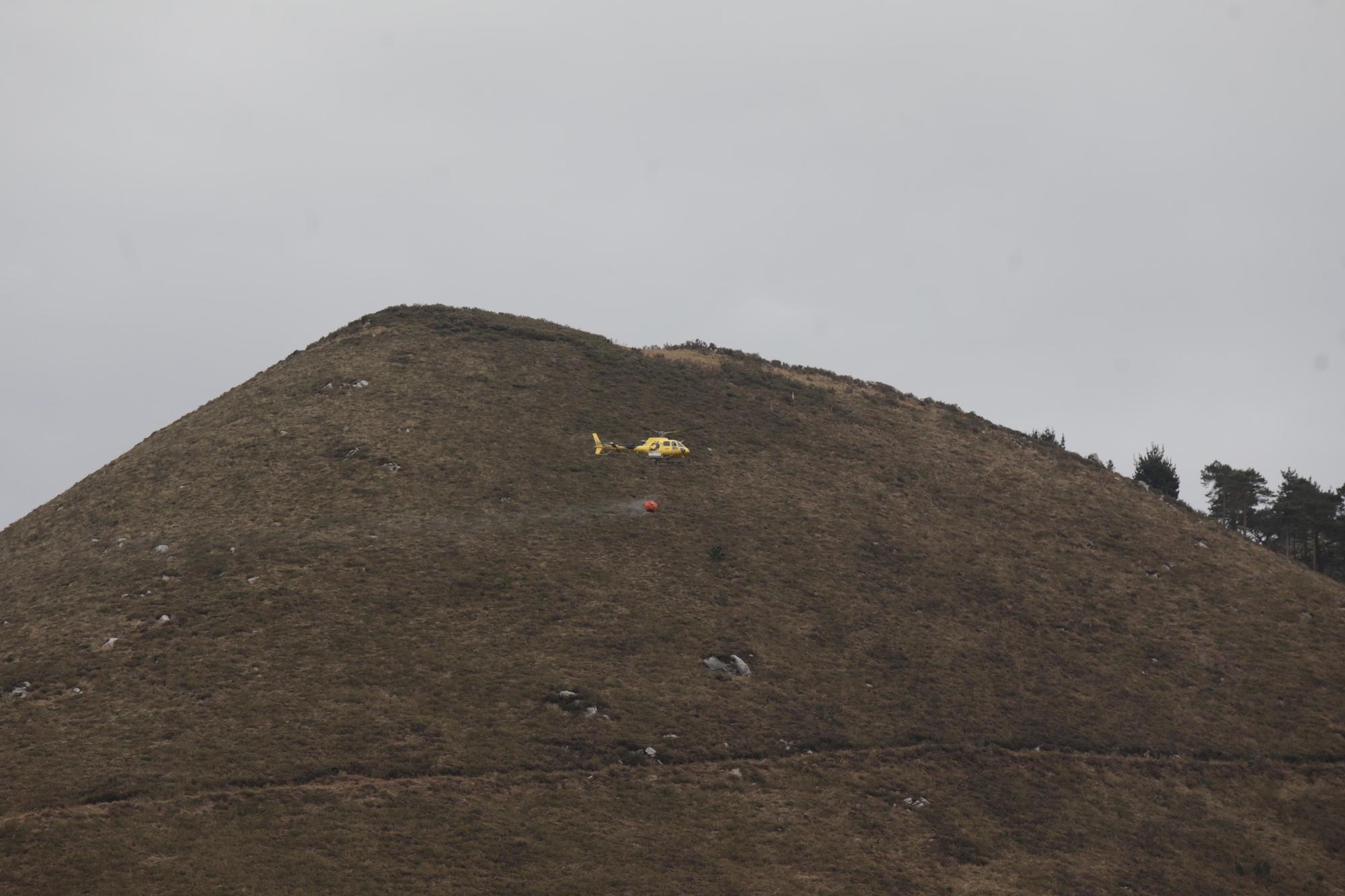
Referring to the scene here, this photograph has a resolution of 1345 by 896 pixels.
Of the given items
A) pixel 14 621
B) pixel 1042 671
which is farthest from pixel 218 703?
pixel 1042 671

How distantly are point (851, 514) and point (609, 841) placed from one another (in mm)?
34602

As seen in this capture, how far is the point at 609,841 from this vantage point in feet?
109

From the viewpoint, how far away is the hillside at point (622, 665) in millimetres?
33156

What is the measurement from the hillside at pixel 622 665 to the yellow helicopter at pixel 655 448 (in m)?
1.21

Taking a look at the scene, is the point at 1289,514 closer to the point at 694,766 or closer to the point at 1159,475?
the point at 1159,475

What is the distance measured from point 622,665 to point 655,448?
24.4m

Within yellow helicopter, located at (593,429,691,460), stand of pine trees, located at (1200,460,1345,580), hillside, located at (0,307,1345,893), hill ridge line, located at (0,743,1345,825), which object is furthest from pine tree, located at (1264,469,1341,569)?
yellow helicopter, located at (593,429,691,460)

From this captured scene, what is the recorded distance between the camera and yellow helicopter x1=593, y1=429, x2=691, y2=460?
6675cm

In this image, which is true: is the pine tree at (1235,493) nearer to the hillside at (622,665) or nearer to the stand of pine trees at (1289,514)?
the stand of pine trees at (1289,514)

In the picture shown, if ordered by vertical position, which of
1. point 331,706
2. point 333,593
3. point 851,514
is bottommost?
point 331,706

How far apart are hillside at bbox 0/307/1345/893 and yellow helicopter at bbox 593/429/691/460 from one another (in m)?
1.21

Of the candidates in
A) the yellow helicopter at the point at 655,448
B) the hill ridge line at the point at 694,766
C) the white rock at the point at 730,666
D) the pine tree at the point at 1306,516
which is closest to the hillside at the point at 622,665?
the hill ridge line at the point at 694,766

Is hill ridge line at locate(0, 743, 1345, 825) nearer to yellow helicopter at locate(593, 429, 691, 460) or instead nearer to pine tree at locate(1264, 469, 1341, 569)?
yellow helicopter at locate(593, 429, 691, 460)

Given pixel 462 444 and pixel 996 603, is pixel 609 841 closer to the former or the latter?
pixel 996 603
